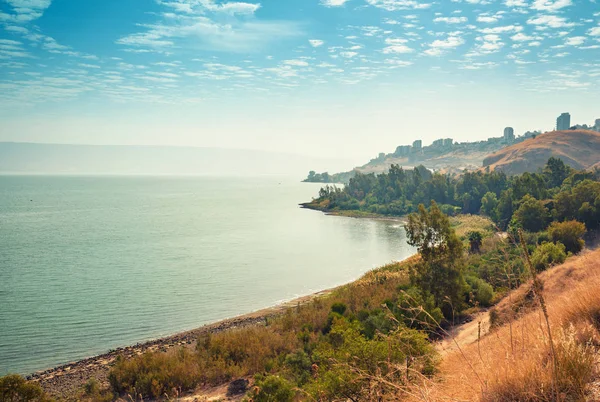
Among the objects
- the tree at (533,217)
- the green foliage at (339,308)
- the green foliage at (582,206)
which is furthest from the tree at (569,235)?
the green foliage at (339,308)

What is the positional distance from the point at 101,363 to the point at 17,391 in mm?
8278

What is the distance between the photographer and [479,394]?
13.7 feet

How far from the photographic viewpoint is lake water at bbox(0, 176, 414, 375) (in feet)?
95.4

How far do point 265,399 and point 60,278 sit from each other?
3821cm

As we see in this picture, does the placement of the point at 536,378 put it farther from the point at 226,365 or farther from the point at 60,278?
the point at 60,278

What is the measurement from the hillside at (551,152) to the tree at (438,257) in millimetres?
151761

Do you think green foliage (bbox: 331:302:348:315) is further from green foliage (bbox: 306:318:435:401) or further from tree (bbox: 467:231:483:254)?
tree (bbox: 467:231:483:254)

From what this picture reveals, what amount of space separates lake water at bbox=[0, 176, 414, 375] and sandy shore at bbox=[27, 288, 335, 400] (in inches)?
56.1

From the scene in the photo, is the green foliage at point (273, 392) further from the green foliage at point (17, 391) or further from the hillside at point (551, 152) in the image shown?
the hillside at point (551, 152)

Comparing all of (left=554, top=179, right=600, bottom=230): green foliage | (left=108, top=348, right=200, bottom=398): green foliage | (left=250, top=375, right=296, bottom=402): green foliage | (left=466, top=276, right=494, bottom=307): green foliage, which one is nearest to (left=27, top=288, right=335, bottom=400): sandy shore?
(left=108, top=348, right=200, bottom=398): green foliage

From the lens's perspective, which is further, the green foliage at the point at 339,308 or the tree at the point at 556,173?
the tree at the point at 556,173

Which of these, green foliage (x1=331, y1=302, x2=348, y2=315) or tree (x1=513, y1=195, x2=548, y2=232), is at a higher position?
tree (x1=513, y1=195, x2=548, y2=232)

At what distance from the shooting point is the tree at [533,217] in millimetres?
49875

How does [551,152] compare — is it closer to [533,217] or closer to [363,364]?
[533,217]
